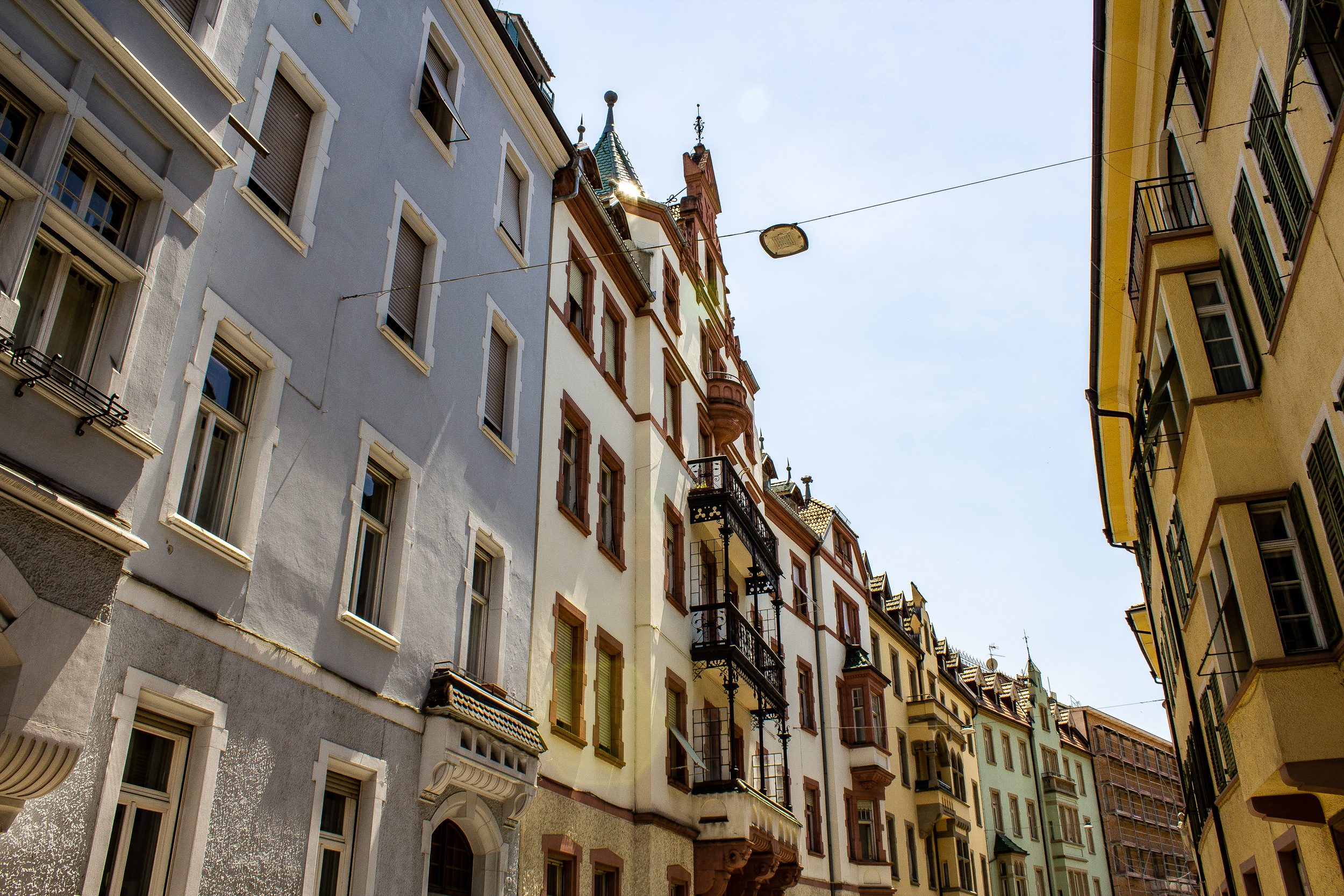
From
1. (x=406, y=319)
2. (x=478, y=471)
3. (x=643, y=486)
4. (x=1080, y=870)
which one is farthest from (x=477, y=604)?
(x=1080, y=870)

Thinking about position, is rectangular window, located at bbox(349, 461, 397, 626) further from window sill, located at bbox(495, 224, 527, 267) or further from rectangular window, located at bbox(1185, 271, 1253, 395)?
rectangular window, located at bbox(1185, 271, 1253, 395)

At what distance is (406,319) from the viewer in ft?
45.9

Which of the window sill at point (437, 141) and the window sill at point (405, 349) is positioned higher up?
the window sill at point (437, 141)

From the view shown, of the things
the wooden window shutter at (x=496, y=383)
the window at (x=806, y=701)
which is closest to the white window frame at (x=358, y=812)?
the wooden window shutter at (x=496, y=383)

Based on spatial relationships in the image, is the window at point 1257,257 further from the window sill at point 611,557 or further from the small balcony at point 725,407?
the small balcony at point 725,407

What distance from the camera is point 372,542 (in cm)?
1245

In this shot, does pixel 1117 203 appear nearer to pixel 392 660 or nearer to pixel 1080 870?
pixel 392 660

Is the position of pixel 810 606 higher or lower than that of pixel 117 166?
higher

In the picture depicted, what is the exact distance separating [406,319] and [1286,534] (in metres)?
11.6

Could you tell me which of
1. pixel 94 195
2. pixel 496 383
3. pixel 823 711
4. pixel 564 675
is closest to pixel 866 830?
pixel 823 711

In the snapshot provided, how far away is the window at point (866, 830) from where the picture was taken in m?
34.9

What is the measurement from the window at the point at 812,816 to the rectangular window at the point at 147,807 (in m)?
24.2

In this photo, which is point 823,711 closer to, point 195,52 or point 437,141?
point 437,141

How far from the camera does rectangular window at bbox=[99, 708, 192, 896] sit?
8109 mm
